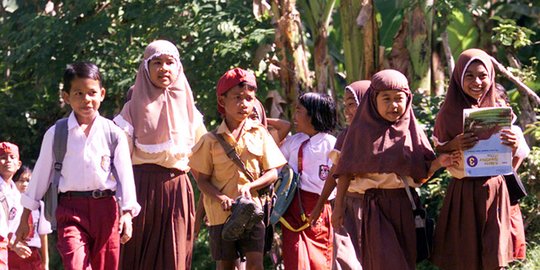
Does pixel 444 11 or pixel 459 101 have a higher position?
pixel 444 11

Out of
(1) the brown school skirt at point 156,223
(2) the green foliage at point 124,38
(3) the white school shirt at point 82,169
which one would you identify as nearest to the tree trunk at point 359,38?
(2) the green foliage at point 124,38

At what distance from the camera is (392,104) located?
23.3 feet

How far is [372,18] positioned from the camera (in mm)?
11523

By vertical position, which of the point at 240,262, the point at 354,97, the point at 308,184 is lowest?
the point at 240,262

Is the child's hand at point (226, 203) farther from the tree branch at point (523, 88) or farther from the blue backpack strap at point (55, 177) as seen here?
the tree branch at point (523, 88)

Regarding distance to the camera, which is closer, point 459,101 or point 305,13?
point 459,101

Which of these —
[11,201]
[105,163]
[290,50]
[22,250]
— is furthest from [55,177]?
[290,50]

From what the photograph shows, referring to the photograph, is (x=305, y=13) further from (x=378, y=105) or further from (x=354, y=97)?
(x=378, y=105)

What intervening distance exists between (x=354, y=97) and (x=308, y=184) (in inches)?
40.3

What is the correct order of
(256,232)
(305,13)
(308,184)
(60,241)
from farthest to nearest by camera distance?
1. (305,13)
2. (308,184)
3. (256,232)
4. (60,241)

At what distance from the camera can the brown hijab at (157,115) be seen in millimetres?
7875

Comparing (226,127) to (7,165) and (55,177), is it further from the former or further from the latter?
(7,165)

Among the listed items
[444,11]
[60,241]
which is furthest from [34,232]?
[444,11]

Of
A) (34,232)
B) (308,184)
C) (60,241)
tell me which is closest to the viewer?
(60,241)
